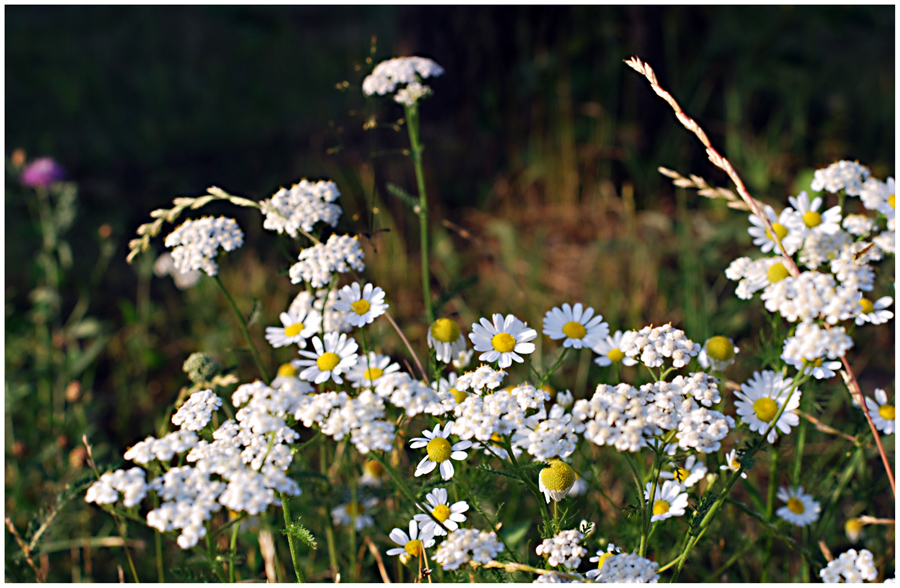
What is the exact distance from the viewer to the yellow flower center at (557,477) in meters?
0.96

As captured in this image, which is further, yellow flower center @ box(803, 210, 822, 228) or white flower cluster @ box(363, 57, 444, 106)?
white flower cluster @ box(363, 57, 444, 106)

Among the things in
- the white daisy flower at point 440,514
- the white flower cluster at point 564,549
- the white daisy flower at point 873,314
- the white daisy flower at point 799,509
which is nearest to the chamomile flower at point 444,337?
the white daisy flower at point 440,514

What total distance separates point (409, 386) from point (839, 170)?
0.94 meters

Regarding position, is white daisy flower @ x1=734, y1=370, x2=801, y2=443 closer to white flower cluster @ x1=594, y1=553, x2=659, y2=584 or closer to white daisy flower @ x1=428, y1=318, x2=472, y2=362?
white flower cluster @ x1=594, y1=553, x2=659, y2=584

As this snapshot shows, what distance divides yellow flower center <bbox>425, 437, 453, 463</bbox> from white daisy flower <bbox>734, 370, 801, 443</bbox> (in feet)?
1.46

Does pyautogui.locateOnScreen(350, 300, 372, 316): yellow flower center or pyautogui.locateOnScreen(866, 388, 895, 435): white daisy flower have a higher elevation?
pyautogui.locateOnScreen(350, 300, 372, 316): yellow flower center

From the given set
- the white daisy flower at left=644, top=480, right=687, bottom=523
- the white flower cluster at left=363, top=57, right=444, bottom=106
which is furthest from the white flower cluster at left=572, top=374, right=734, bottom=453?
the white flower cluster at left=363, top=57, right=444, bottom=106

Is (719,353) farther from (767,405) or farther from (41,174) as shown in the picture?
(41,174)

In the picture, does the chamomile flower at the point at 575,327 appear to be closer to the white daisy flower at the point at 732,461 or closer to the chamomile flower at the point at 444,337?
the chamomile flower at the point at 444,337

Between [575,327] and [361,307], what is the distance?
0.35 m

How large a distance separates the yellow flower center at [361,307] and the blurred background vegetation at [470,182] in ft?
3.07

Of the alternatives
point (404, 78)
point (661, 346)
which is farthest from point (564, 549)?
point (404, 78)

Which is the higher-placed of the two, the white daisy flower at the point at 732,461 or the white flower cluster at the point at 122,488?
the white flower cluster at the point at 122,488

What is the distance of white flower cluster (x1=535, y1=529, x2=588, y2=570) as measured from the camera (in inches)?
35.1
